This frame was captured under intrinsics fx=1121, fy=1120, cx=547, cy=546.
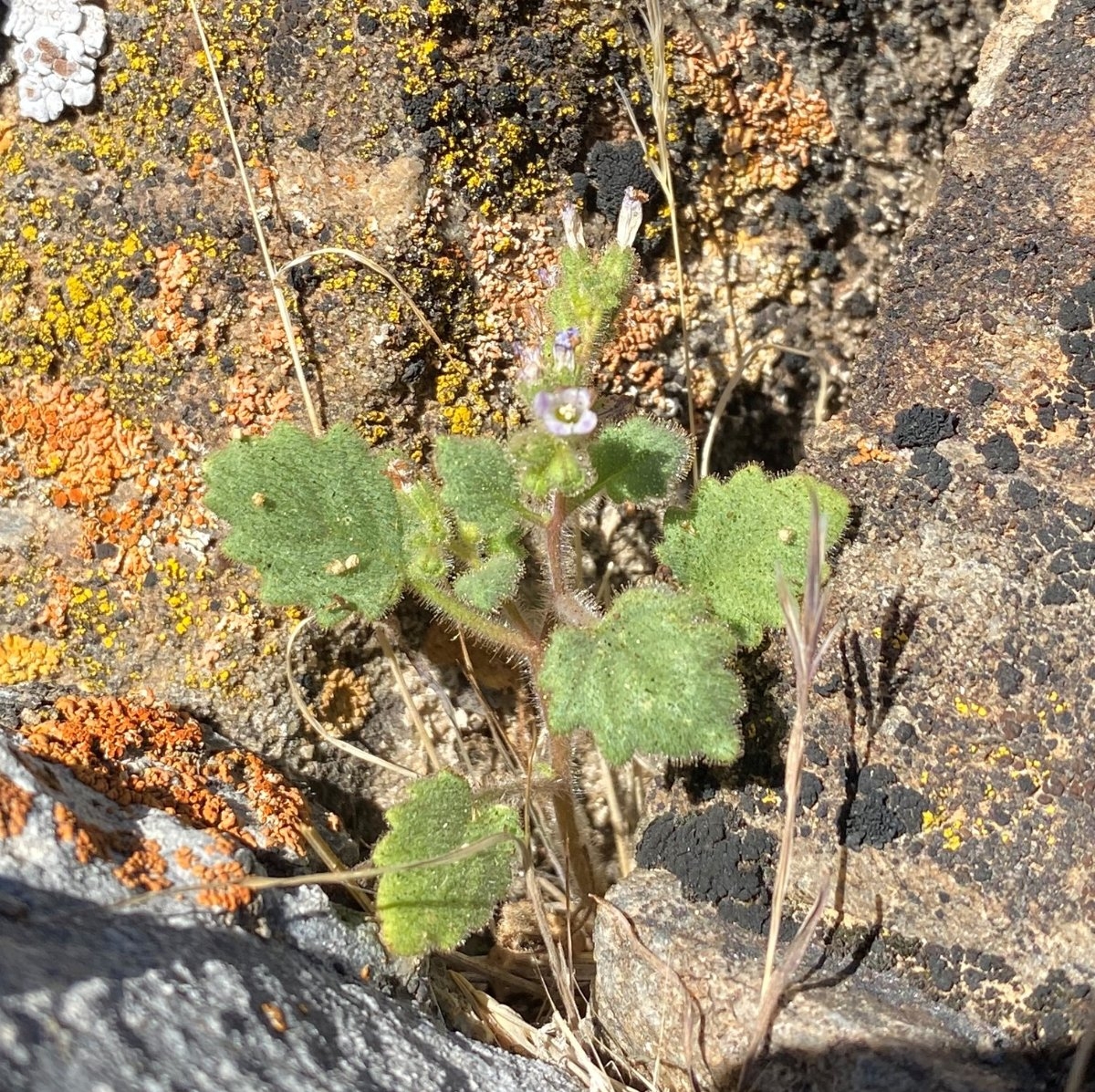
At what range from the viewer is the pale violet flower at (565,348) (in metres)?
2.04

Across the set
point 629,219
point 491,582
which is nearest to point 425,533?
point 491,582

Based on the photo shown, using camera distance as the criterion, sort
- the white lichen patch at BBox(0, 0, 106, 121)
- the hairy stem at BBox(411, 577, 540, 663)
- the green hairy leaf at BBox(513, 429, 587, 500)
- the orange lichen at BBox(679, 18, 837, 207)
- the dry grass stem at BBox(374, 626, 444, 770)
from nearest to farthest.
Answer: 1. the green hairy leaf at BBox(513, 429, 587, 500)
2. the hairy stem at BBox(411, 577, 540, 663)
3. the white lichen patch at BBox(0, 0, 106, 121)
4. the dry grass stem at BBox(374, 626, 444, 770)
5. the orange lichen at BBox(679, 18, 837, 207)

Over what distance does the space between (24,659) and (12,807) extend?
2.74 ft

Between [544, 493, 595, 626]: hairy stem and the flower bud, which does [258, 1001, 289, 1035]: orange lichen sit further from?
the flower bud

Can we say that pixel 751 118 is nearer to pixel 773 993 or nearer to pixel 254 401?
pixel 254 401

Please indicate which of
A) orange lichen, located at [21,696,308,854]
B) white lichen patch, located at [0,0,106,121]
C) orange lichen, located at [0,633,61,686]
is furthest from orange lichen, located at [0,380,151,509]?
white lichen patch, located at [0,0,106,121]

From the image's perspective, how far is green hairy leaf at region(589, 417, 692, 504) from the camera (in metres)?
2.27

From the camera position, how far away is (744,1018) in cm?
206

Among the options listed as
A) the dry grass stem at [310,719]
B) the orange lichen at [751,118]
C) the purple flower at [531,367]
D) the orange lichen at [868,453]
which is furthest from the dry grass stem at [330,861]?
the orange lichen at [751,118]

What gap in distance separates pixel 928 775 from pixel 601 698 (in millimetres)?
658

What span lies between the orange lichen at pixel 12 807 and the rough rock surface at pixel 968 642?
3.81ft

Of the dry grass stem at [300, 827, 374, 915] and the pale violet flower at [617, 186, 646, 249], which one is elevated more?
the pale violet flower at [617, 186, 646, 249]

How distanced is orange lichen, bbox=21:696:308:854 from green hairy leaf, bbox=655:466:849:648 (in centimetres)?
96

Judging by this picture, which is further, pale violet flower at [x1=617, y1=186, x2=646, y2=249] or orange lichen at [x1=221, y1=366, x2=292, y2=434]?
orange lichen at [x1=221, y1=366, x2=292, y2=434]
